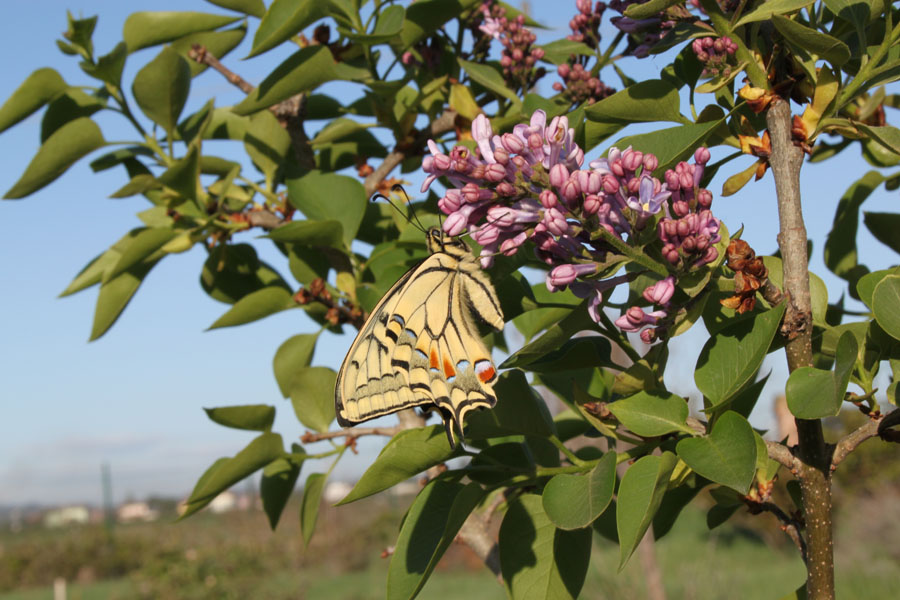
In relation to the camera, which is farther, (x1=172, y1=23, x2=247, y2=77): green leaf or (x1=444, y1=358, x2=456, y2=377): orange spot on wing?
(x1=172, y1=23, x2=247, y2=77): green leaf

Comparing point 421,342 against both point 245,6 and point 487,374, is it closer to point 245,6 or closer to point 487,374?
point 487,374

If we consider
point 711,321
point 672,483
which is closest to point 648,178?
point 711,321

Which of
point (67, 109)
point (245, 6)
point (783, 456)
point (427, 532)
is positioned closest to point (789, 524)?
point (783, 456)

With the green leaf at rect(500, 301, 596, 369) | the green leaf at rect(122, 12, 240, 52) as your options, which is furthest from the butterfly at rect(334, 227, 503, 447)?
the green leaf at rect(122, 12, 240, 52)

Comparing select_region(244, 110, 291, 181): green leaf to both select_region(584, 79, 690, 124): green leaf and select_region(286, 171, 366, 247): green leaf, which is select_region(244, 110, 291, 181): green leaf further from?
select_region(584, 79, 690, 124): green leaf

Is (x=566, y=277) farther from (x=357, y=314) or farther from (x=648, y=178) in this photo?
(x=357, y=314)

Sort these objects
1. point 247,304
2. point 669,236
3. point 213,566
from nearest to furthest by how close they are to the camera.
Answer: point 669,236 → point 247,304 → point 213,566

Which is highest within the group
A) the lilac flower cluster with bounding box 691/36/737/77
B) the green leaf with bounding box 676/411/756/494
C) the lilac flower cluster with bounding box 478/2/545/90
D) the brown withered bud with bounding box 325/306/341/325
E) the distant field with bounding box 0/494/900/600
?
the lilac flower cluster with bounding box 478/2/545/90
